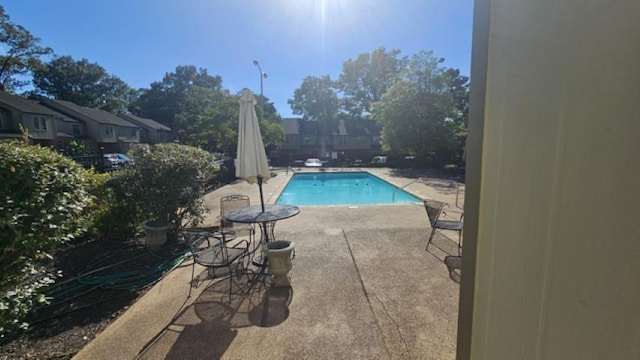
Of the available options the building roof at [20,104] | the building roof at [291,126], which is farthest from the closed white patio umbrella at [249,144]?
the building roof at [291,126]

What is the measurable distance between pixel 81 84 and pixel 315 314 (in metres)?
54.2

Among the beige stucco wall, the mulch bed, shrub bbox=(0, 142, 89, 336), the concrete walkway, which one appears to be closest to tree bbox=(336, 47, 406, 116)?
the concrete walkway

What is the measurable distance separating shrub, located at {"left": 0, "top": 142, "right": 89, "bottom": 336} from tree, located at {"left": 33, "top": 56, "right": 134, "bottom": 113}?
48.2 meters

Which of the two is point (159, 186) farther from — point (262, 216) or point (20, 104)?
point (20, 104)

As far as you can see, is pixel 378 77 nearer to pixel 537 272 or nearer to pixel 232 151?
pixel 232 151

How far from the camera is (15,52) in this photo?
87.7 feet

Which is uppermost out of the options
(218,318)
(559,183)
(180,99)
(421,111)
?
(180,99)

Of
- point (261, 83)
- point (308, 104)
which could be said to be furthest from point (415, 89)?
point (308, 104)

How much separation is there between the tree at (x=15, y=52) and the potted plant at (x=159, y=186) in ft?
113

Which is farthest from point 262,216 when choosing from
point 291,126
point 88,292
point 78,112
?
point 78,112

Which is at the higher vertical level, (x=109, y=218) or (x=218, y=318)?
(x=109, y=218)

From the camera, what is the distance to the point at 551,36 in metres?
0.96

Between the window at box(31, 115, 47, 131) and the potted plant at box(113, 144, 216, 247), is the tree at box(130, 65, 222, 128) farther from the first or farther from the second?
the potted plant at box(113, 144, 216, 247)

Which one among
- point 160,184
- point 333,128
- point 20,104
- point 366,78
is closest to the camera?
point 160,184
